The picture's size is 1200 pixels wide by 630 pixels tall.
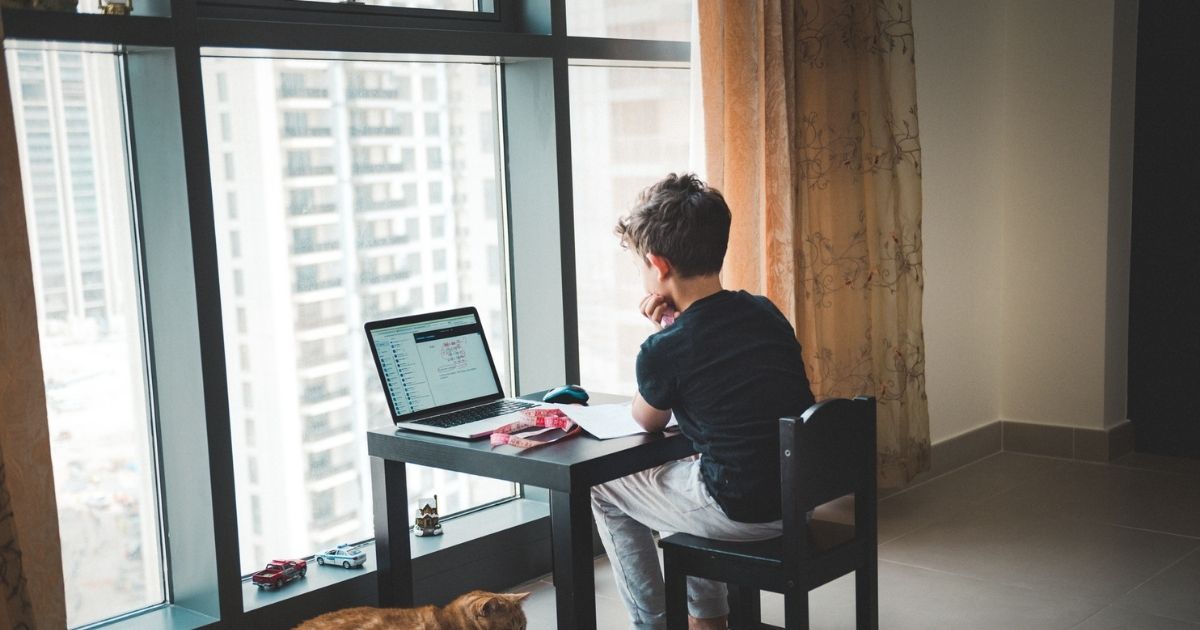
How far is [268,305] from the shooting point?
296 centimetres

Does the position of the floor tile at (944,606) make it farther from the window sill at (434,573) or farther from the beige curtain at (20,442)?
the beige curtain at (20,442)

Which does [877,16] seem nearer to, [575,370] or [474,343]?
[575,370]

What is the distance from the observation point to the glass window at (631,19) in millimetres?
3479

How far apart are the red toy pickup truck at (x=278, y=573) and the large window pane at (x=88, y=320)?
26 cm

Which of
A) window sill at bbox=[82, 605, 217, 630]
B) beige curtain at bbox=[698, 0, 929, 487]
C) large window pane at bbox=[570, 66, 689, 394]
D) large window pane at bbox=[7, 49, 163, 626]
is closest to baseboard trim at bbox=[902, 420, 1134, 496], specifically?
beige curtain at bbox=[698, 0, 929, 487]

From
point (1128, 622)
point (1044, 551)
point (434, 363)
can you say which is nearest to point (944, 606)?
point (1128, 622)

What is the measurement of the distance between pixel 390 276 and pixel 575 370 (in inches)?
22.6

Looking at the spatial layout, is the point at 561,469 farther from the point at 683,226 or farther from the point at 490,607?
the point at 683,226

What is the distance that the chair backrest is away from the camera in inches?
87.3

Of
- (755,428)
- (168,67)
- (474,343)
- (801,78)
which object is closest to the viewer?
(755,428)

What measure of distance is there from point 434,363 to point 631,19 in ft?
4.42

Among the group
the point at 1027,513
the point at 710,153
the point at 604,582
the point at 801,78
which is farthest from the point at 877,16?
the point at 604,582

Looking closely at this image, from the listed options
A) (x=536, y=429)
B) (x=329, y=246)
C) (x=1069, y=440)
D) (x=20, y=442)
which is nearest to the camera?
(x=20, y=442)

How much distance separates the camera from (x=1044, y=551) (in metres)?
3.54
